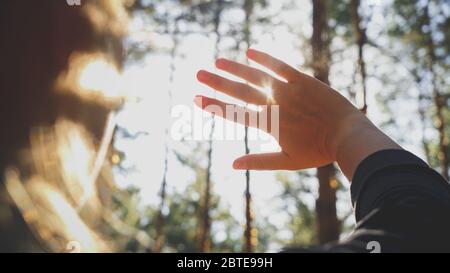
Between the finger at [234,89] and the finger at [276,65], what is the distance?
7cm

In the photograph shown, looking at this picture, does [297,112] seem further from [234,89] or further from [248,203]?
[248,203]

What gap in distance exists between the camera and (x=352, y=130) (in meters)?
0.95

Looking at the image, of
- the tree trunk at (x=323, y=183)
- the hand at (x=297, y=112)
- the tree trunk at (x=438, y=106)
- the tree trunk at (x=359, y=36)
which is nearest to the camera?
the hand at (x=297, y=112)

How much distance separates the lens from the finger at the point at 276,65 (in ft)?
3.34

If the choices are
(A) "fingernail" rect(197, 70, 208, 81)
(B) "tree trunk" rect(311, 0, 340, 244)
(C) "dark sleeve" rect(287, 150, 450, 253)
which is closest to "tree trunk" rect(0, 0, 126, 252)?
(A) "fingernail" rect(197, 70, 208, 81)

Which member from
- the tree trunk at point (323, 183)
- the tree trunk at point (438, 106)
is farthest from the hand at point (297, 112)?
the tree trunk at point (438, 106)

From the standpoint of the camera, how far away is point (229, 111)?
1.12 m

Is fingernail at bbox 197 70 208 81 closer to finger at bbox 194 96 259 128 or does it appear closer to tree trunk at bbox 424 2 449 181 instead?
finger at bbox 194 96 259 128

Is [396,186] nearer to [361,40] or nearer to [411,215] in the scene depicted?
[411,215]

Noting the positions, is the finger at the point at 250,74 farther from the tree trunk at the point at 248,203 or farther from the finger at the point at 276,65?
the tree trunk at the point at 248,203

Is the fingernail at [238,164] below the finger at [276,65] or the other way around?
below

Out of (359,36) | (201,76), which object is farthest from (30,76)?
(359,36)

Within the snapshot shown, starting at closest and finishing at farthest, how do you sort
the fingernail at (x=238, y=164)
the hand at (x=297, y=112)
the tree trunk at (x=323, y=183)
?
the hand at (x=297, y=112), the fingernail at (x=238, y=164), the tree trunk at (x=323, y=183)

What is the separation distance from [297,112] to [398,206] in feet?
1.39
